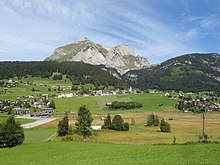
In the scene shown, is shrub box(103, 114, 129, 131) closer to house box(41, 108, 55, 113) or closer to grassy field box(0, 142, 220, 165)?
grassy field box(0, 142, 220, 165)

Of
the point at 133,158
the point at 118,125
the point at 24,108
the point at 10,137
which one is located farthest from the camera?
the point at 24,108

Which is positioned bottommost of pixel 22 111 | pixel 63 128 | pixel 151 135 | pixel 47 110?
pixel 151 135

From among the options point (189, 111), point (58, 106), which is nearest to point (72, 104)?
point (58, 106)

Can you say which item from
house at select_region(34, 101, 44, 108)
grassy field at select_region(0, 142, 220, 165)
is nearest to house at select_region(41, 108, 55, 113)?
house at select_region(34, 101, 44, 108)

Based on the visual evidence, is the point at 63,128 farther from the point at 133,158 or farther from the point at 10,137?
the point at 133,158

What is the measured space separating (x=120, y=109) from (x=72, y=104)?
33.8m

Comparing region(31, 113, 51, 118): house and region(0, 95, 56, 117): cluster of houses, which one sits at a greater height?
region(0, 95, 56, 117): cluster of houses

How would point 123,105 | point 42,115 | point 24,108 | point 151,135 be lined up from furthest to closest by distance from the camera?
point 123,105, point 24,108, point 42,115, point 151,135

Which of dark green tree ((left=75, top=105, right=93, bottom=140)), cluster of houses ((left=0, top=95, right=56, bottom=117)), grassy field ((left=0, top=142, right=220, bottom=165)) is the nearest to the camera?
grassy field ((left=0, top=142, right=220, bottom=165))

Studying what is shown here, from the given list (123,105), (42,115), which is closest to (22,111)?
(42,115)

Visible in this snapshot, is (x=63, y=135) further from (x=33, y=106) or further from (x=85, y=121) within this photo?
(x=33, y=106)

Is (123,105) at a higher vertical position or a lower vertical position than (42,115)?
higher

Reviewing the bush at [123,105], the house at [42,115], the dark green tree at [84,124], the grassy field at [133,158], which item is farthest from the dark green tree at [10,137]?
the bush at [123,105]

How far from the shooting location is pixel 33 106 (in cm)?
18962
